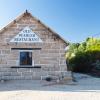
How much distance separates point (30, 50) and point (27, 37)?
95 cm

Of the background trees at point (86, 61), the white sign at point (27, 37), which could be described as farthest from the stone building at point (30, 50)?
the background trees at point (86, 61)

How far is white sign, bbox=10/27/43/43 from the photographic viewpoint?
22766mm

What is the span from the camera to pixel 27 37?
22.8 m

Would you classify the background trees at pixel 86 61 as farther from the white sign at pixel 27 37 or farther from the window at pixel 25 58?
the white sign at pixel 27 37

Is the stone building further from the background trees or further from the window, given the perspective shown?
the background trees

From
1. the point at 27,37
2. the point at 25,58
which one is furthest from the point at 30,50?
the point at 27,37

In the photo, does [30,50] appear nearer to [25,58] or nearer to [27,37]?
[25,58]

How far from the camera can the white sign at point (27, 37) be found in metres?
22.8

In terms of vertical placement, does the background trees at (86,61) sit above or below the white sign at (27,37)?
below

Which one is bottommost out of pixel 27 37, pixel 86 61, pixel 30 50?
pixel 86 61

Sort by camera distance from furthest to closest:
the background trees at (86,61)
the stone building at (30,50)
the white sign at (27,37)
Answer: the background trees at (86,61)
the white sign at (27,37)
the stone building at (30,50)

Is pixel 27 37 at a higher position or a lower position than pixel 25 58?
higher
